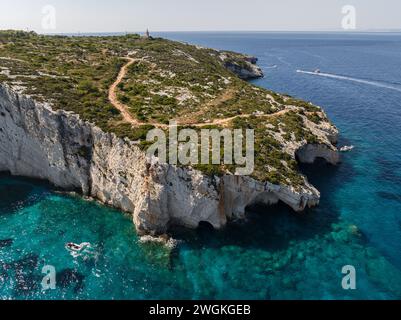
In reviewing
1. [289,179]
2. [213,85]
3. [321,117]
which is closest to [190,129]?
[289,179]

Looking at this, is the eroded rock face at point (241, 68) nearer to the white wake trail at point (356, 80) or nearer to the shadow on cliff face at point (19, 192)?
the white wake trail at point (356, 80)

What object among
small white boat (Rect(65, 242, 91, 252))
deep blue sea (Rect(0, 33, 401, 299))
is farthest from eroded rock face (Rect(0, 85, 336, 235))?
small white boat (Rect(65, 242, 91, 252))

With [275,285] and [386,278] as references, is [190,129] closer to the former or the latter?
[275,285]

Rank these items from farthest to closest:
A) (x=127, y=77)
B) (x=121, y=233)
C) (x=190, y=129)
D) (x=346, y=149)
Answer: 1. (x=127, y=77)
2. (x=346, y=149)
3. (x=190, y=129)
4. (x=121, y=233)

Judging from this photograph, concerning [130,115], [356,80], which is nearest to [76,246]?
[130,115]

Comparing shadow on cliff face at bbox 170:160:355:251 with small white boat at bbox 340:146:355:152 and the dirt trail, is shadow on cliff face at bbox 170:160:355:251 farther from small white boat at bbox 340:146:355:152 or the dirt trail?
small white boat at bbox 340:146:355:152

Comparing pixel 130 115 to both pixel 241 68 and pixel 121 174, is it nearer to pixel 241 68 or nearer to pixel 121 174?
pixel 121 174
